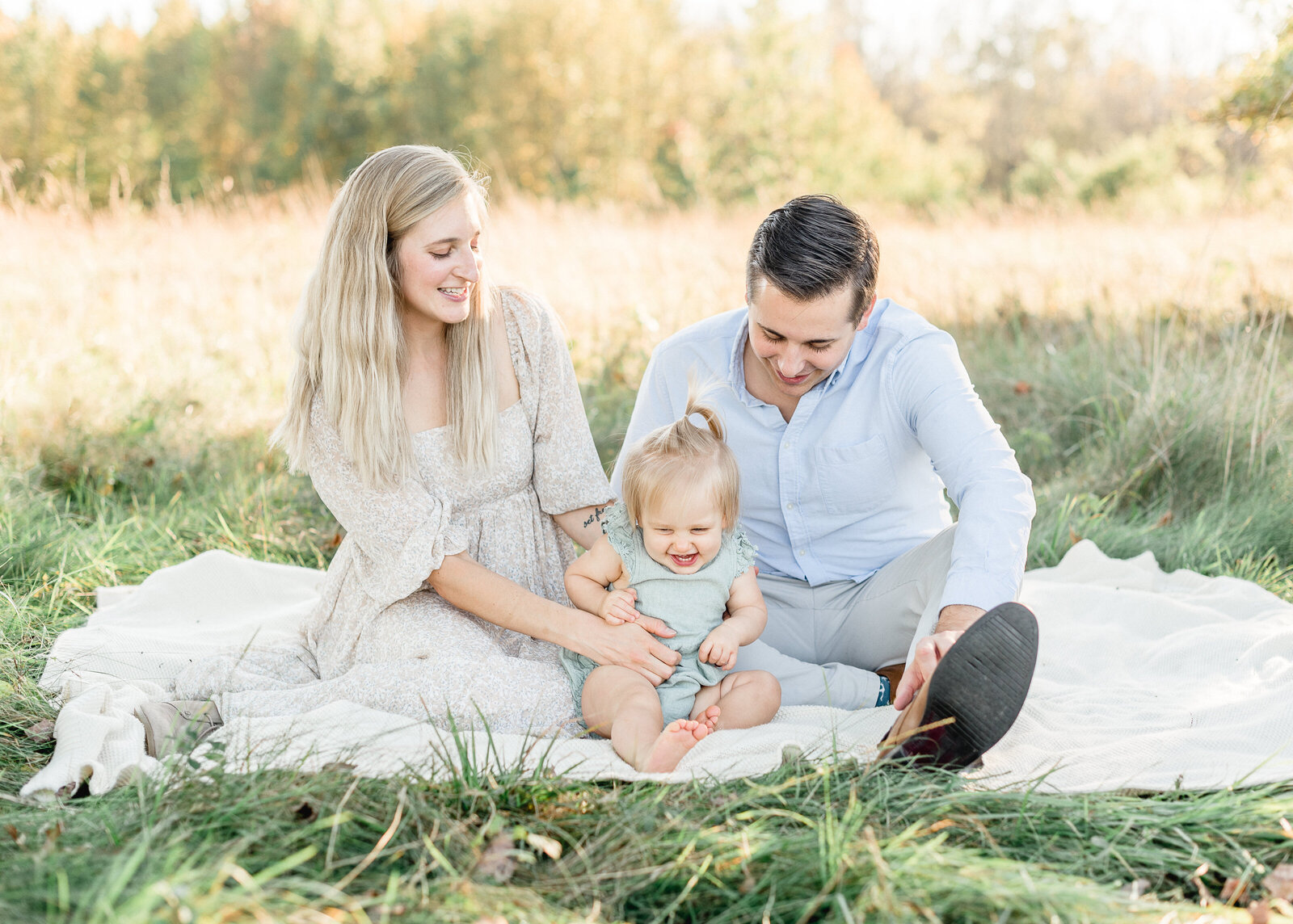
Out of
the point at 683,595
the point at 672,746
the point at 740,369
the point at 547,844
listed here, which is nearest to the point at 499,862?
the point at 547,844

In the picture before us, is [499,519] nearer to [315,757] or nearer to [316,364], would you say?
[316,364]

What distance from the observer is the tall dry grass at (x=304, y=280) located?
17.9 ft

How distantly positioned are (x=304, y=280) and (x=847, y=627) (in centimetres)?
488

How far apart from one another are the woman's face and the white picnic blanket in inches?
42.9

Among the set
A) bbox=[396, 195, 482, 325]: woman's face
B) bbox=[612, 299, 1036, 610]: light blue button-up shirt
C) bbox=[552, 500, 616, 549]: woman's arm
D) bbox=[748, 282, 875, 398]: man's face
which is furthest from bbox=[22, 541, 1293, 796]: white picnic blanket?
bbox=[396, 195, 482, 325]: woman's face

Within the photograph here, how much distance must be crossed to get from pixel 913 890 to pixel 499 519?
170 centimetres

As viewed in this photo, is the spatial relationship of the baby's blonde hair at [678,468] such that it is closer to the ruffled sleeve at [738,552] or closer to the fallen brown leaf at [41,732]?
the ruffled sleeve at [738,552]

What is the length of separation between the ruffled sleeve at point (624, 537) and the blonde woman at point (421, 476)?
0.57 feet

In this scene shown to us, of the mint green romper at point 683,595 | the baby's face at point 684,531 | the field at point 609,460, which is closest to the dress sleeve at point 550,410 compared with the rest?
the mint green romper at point 683,595

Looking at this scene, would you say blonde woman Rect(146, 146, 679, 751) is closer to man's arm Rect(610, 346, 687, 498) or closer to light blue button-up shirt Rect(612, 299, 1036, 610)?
man's arm Rect(610, 346, 687, 498)

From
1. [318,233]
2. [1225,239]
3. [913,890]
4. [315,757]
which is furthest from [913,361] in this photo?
[318,233]

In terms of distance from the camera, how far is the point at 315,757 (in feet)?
7.53

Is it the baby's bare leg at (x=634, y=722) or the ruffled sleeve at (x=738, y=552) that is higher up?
the ruffled sleeve at (x=738, y=552)

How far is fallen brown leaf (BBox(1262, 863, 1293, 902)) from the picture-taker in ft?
6.44
